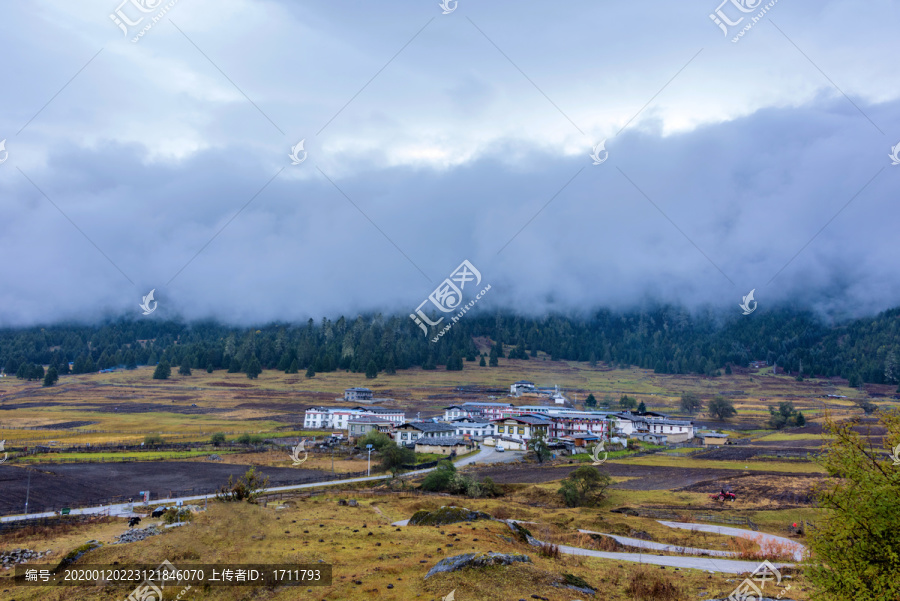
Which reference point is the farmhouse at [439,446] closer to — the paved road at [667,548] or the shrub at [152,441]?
the shrub at [152,441]

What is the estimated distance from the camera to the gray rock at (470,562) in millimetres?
22266

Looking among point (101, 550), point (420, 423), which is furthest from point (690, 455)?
point (101, 550)

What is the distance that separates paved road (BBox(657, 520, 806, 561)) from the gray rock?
21104mm

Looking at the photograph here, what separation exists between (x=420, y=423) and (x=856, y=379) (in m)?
193

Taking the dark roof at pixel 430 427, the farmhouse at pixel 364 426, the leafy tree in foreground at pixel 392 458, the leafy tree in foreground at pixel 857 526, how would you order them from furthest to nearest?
the farmhouse at pixel 364 426
the dark roof at pixel 430 427
the leafy tree in foreground at pixel 392 458
the leafy tree in foreground at pixel 857 526

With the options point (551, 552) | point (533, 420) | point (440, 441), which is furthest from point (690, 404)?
point (551, 552)

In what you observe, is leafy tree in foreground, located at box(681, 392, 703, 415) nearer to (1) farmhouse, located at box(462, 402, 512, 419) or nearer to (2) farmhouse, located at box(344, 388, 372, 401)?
(1) farmhouse, located at box(462, 402, 512, 419)

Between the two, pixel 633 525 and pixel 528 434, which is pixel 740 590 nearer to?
pixel 633 525

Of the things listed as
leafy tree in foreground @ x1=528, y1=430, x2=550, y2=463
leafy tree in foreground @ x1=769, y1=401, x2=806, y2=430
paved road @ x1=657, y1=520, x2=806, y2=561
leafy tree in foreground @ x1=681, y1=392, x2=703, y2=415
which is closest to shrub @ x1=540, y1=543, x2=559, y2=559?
paved road @ x1=657, y1=520, x2=806, y2=561

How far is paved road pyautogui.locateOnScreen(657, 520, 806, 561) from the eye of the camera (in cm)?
3475

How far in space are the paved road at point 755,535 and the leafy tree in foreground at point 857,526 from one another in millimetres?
18189

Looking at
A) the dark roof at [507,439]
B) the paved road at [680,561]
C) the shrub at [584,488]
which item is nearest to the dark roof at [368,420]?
the dark roof at [507,439]

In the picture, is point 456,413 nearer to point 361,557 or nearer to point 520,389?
point 520,389

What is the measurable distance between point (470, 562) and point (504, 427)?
263 feet
